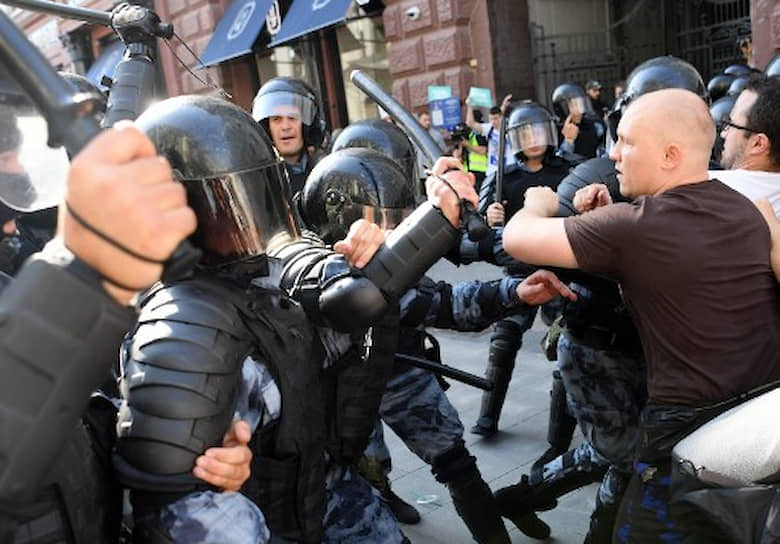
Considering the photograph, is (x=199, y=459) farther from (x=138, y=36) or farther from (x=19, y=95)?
(x=138, y=36)

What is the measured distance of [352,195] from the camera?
2.40 meters

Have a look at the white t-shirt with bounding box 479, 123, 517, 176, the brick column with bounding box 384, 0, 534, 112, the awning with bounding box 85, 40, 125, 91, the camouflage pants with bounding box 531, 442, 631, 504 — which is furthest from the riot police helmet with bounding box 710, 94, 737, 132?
the awning with bounding box 85, 40, 125, 91

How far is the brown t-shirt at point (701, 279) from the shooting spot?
177 cm

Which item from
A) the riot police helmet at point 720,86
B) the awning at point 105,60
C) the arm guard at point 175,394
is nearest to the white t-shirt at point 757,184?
the arm guard at point 175,394

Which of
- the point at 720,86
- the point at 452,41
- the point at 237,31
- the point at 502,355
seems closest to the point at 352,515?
the point at 502,355

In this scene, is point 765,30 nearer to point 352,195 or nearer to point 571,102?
point 571,102

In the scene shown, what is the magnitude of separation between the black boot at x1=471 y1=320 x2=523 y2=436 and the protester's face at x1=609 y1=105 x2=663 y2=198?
2141 mm

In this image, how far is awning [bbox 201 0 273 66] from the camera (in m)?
10.5

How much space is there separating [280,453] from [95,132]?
34.1 inches

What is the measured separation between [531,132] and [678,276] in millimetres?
3021

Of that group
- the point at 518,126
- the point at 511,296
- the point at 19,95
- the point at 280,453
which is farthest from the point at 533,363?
the point at 19,95

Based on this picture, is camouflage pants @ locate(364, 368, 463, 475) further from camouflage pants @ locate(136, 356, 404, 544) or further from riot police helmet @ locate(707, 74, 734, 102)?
riot police helmet @ locate(707, 74, 734, 102)

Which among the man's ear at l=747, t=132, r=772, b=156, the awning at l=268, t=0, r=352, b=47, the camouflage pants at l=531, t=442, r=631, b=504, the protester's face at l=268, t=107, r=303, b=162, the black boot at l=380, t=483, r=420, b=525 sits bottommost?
the black boot at l=380, t=483, r=420, b=525

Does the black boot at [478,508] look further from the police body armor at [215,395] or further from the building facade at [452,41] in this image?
the building facade at [452,41]
